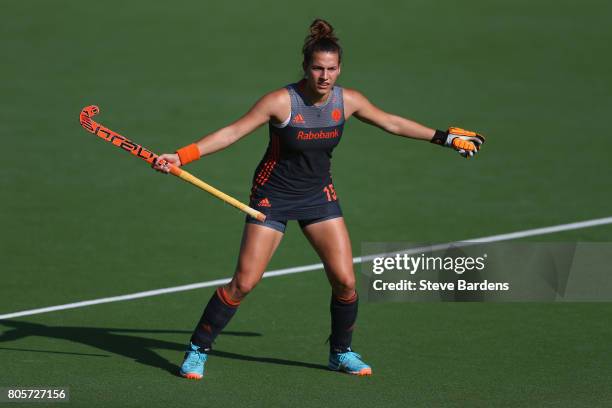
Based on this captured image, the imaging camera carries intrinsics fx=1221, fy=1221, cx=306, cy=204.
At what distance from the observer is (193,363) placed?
369 inches

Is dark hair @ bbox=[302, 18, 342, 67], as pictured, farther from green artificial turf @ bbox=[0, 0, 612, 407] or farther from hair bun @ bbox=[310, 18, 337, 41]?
green artificial turf @ bbox=[0, 0, 612, 407]

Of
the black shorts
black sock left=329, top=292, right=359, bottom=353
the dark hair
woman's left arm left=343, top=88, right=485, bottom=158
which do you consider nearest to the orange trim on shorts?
the black shorts

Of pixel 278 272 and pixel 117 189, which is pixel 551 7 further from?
pixel 278 272

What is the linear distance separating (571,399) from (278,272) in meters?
4.02

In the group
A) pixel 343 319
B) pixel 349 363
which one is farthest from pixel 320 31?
pixel 349 363

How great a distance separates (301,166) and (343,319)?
1.28 m

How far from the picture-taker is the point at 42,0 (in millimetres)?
23844

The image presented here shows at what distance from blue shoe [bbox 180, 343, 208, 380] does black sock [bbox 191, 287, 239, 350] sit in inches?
2.0

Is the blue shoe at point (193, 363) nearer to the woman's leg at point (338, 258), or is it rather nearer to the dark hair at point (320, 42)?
the woman's leg at point (338, 258)

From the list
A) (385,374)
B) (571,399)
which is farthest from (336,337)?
(571,399)

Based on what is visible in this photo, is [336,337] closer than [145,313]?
Yes

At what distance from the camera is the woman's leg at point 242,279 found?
9195 millimetres

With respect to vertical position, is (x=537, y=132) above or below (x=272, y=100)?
above

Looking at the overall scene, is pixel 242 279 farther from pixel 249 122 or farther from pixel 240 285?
pixel 249 122
